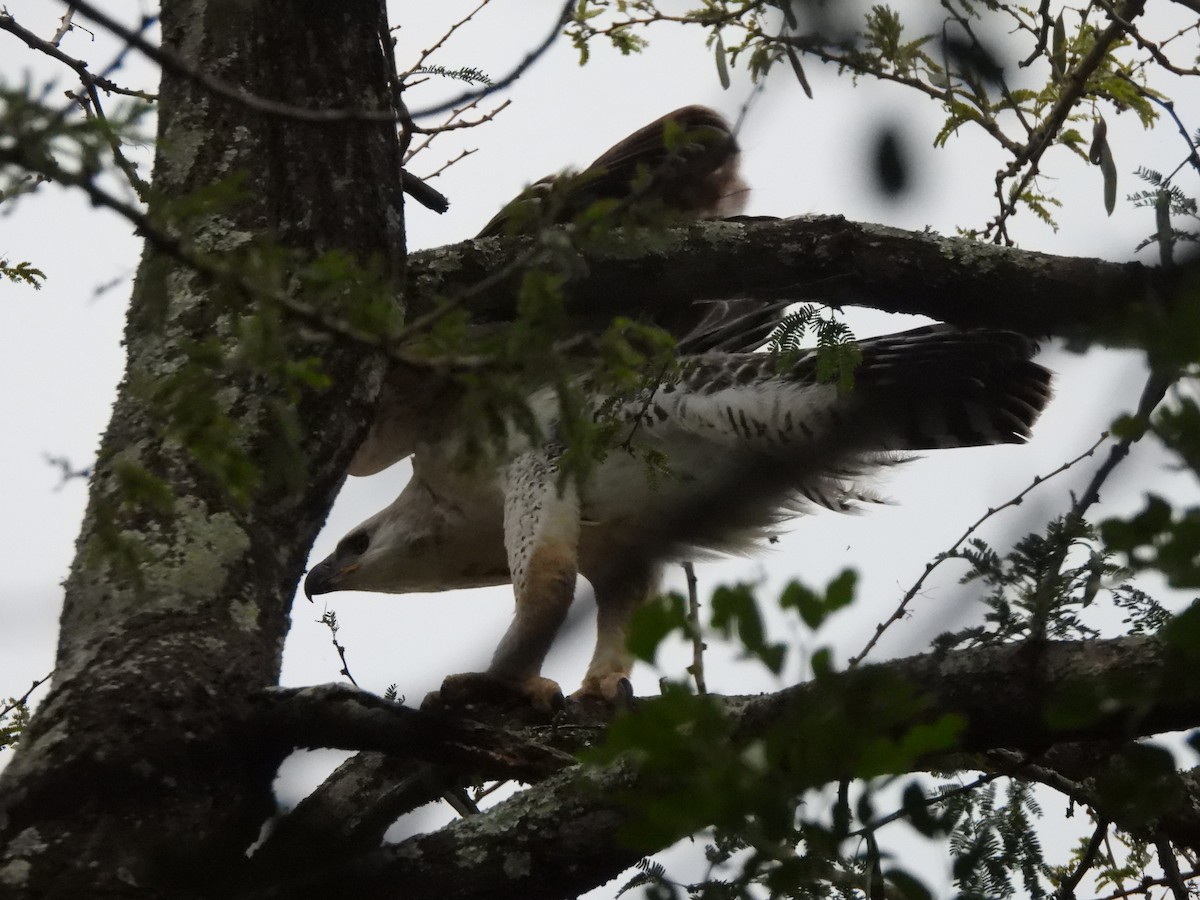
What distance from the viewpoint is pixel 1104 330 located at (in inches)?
57.6

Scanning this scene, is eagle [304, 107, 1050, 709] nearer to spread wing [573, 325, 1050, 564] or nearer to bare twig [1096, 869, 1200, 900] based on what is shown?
spread wing [573, 325, 1050, 564]

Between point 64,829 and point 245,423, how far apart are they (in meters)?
0.81

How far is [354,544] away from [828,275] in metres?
2.37

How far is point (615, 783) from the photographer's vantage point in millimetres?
2141

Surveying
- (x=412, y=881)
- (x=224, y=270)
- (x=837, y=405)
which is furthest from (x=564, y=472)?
(x=837, y=405)

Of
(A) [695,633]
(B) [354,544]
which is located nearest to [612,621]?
(B) [354,544]

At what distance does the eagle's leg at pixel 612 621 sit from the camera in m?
3.97

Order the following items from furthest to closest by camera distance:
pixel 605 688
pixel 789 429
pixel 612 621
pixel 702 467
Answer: pixel 612 621 < pixel 702 467 < pixel 605 688 < pixel 789 429

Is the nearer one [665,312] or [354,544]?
[665,312]

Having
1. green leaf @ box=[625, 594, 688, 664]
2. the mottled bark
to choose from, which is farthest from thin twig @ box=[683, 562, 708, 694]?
the mottled bark

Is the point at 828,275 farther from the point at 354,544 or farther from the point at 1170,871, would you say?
the point at 354,544

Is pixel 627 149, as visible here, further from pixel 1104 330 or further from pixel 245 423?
pixel 1104 330

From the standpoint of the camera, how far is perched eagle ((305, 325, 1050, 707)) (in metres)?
3.49

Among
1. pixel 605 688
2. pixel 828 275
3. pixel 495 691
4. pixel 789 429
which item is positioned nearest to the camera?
pixel 828 275
